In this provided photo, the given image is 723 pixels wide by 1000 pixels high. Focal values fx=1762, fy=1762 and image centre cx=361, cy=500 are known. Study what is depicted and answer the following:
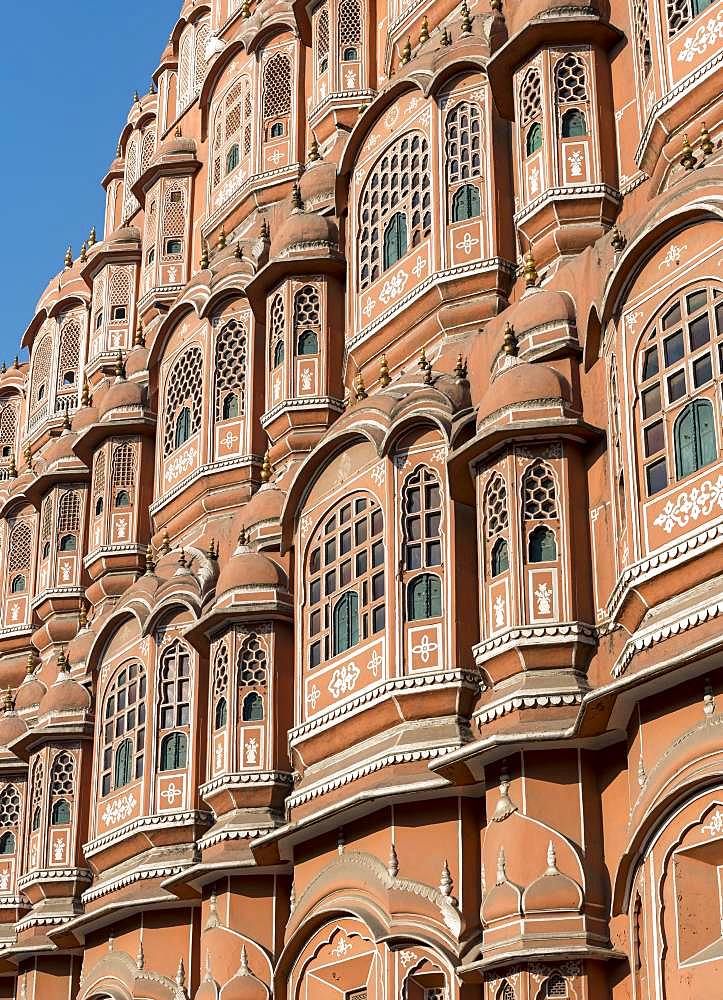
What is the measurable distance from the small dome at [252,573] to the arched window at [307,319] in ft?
12.2

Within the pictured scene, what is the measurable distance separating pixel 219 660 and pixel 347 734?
3314 mm

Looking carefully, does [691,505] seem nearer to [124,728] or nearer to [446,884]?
[446,884]

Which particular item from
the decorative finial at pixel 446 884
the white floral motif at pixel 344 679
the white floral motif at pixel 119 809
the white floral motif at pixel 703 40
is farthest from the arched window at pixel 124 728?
the white floral motif at pixel 703 40

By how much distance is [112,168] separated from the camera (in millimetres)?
38656

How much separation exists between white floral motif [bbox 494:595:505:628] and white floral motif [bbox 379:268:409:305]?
619cm

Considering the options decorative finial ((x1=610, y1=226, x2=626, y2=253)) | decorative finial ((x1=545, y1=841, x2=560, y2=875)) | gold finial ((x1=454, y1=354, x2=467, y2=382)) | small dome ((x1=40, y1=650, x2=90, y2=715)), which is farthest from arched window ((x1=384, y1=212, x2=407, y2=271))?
decorative finial ((x1=545, y1=841, x2=560, y2=875))

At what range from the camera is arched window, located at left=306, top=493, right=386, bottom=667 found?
774 inches

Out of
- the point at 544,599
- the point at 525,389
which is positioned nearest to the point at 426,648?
the point at 544,599

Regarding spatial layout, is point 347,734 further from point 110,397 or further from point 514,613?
point 110,397

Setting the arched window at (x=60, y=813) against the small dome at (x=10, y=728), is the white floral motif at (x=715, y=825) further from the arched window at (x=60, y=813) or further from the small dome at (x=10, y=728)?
the small dome at (x=10, y=728)

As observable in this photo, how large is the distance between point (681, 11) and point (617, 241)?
282 centimetres

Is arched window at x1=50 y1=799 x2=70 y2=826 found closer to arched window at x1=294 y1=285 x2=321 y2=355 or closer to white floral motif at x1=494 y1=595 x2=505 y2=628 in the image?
arched window at x1=294 y1=285 x2=321 y2=355

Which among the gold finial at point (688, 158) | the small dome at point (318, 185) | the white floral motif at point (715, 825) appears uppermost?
the small dome at point (318, 185)

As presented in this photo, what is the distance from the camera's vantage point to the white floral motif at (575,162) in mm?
20500
